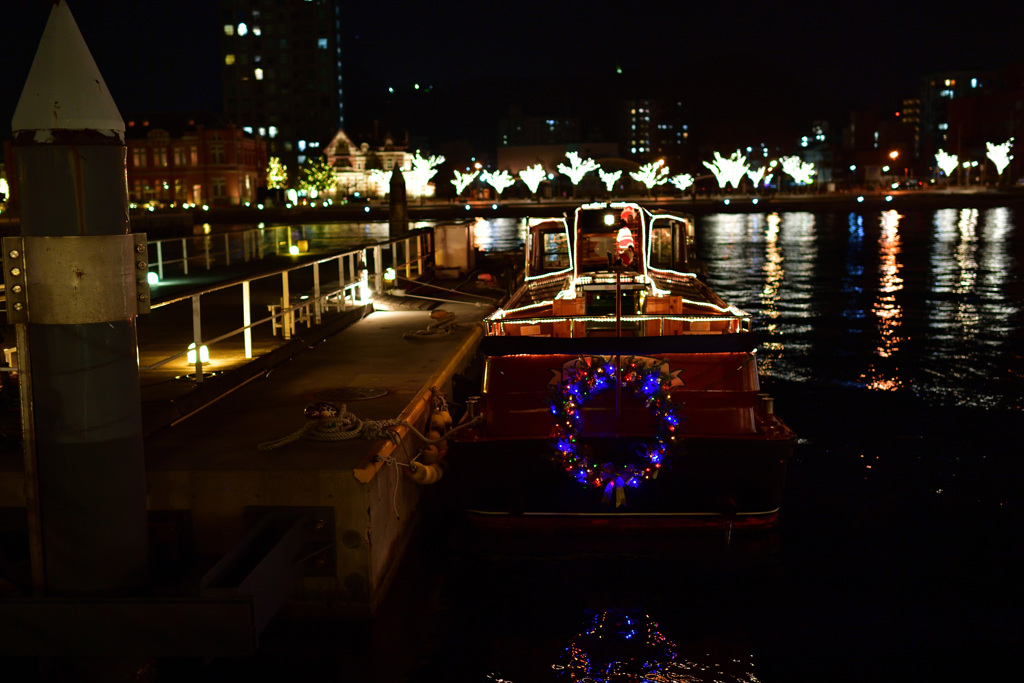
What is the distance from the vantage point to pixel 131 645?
6.00 meters

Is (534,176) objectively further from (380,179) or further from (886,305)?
(886,305)

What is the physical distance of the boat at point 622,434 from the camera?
28.7ft

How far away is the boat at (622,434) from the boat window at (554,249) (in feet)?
16.7

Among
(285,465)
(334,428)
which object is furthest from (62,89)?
(334,428)

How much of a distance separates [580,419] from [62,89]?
4871 mm

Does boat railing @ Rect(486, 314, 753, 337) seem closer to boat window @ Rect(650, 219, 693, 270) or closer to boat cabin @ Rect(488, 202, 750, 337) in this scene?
boat cabin @ Rect(488, 202, 750, 337)

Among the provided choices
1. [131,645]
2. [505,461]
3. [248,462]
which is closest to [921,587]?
[505,461]

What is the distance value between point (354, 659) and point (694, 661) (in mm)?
2604

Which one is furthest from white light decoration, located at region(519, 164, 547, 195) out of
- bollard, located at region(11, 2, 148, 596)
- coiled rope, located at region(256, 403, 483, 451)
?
bollard, located at region(11, 2, 148, 596)

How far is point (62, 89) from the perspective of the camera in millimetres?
5941

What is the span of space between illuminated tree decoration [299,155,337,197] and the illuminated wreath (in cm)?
13185

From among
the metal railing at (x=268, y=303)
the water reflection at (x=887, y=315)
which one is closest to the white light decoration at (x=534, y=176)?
the water reflection at (x=887, y=315)

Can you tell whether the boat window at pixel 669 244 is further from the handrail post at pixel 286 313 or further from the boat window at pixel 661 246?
the handrail post at pixel 286 313

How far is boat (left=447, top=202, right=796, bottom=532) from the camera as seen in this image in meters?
8.75
